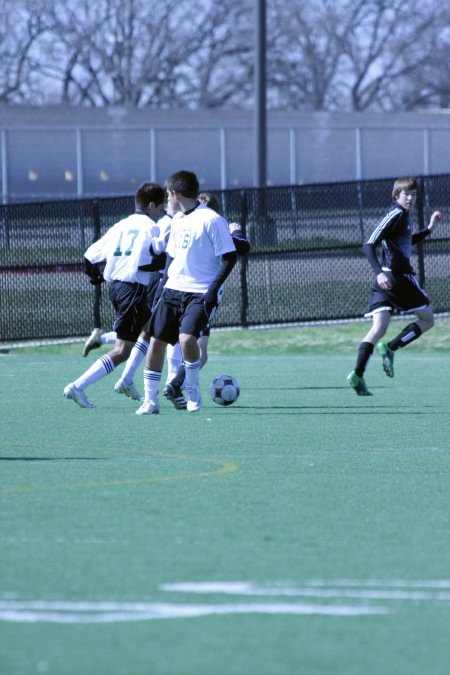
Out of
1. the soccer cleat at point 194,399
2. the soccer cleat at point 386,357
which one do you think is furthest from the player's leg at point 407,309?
the soccer cleat at point 194,399

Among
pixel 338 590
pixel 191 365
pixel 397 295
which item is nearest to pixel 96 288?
pixel 397 295

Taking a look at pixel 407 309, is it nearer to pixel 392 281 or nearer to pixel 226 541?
pixel 392 281

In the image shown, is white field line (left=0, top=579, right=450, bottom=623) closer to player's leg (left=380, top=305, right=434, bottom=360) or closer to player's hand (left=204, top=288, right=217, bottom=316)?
player's hand (left=204, top=288, right=217, bottom=316)

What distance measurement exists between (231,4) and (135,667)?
5523cm

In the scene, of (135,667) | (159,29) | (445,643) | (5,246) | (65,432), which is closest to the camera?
(135,667)

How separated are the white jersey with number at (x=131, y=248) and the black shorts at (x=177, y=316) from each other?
627 mm

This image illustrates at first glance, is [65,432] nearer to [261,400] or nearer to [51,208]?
[261,400]

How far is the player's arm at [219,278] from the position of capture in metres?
10.7

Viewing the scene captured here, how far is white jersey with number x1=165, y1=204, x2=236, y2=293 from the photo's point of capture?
1077 cm

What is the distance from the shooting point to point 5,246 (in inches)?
759

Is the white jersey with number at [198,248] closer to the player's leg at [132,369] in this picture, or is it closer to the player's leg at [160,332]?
the player's leg at [160,332]

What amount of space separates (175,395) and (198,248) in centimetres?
145

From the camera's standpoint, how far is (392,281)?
12781mm

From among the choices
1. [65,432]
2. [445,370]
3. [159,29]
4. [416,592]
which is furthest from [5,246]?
[159,29]
